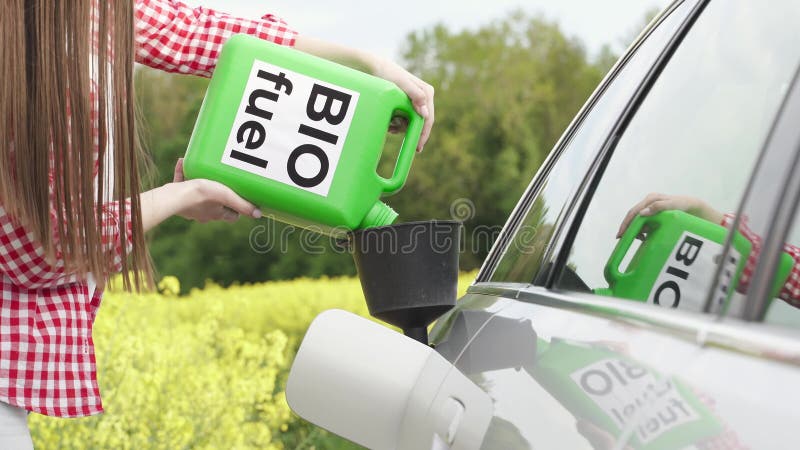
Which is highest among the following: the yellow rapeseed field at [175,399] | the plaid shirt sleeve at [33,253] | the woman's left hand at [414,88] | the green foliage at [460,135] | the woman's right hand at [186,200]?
the woman's left hand at [414,88]

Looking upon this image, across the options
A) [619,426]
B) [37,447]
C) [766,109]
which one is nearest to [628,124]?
[766,109]

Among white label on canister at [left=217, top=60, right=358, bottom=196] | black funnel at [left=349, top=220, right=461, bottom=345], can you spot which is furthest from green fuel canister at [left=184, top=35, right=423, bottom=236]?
black funnel at [left=349, top=220, right=461, bottom=345]

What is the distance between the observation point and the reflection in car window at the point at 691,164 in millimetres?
1180

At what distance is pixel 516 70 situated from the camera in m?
28.3

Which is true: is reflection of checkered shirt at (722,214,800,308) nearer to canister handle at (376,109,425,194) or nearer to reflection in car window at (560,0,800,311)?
reflection in car window at (560,0,800,311)

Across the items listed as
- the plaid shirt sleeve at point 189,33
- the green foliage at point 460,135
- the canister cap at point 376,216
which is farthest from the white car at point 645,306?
the green foliage at point 460,135

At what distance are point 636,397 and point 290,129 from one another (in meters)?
1.10

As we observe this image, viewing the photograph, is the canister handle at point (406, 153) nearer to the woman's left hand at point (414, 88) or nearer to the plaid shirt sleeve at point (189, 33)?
the woman's left hand at point (414, 88)

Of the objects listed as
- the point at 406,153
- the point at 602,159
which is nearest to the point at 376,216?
the point at 406,153

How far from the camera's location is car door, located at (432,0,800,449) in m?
0.97

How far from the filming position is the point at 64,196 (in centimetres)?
175

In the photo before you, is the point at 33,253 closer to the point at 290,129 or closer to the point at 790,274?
the point at 290,129

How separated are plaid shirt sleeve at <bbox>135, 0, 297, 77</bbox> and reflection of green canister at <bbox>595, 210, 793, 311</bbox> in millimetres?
1054

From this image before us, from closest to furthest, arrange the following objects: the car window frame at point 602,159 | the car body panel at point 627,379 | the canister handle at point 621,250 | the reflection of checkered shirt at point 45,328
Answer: the car body panel at point 627,379
the canister handle at point 621,250
the car window frame at point 602,159
the reflection of checkered shirt at point 45,328
